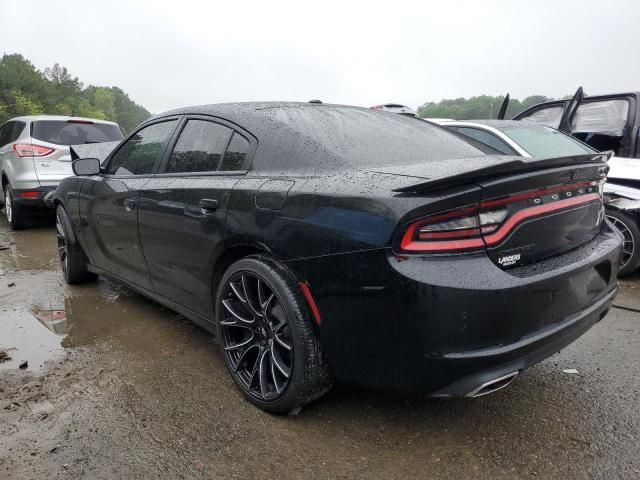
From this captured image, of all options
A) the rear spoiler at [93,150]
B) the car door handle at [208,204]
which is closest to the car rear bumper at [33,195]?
the rear spoiler at [93,150]

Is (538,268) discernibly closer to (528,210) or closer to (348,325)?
(528,210)

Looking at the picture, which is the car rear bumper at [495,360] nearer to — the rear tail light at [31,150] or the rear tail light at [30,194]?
the rear tail light at [30,194]

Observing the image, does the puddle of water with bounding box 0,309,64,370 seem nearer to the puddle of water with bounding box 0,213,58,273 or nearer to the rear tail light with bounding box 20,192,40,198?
the puddle of water with bounding box 0,213,58,273

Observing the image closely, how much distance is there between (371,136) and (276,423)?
1.49m

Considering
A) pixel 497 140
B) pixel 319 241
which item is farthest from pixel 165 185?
pixel 497 140

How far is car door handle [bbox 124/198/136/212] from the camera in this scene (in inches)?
126

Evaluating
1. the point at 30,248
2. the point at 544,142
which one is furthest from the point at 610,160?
the point at 30,248

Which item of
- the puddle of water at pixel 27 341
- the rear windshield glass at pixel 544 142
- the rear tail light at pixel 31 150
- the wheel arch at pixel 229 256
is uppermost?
the rear windshield glass at pixel 544 142

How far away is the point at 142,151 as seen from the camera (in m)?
3.46

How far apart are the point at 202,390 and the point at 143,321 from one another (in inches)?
48.7

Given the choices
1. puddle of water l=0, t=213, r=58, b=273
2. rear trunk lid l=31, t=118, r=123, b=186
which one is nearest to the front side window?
puddle of water l=0, t=213, r=58, b=273

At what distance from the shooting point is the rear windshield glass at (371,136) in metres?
2.28

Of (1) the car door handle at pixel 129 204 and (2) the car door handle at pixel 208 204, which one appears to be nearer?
(2) the car door handle at pixel 208 204

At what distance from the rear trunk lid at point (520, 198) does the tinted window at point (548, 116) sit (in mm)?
4366
